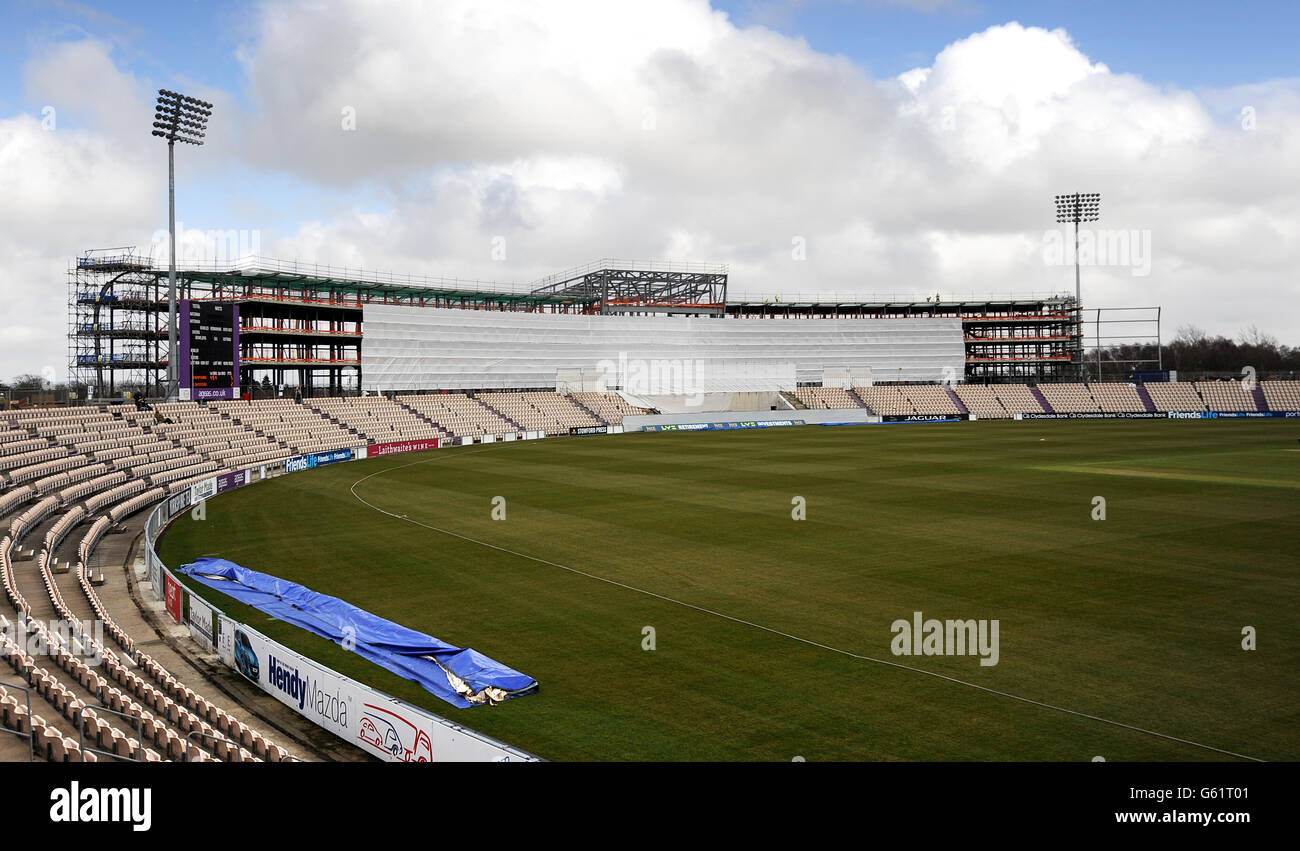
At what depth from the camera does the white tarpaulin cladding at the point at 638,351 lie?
302 ft

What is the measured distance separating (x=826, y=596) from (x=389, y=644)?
1098 cm

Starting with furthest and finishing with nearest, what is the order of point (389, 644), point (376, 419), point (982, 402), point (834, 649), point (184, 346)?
1. point (982, 402)
2. point (376, 419)
3. point (184, 346)
4. point (834, 649)
5. point (389, 644)

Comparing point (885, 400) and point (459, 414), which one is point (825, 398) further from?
point (459, 414)

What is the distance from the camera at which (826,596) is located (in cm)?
2197

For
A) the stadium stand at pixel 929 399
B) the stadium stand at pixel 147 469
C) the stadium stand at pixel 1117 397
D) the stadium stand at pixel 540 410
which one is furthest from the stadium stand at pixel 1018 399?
the stadium stand at pixel 540 410

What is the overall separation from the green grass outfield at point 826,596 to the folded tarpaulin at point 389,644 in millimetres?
348

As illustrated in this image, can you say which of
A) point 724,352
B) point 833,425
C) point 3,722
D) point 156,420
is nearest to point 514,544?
point 3,722

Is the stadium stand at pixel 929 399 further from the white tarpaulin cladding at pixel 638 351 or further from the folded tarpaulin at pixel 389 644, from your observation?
the folded tarpaulin at pixel 389 644

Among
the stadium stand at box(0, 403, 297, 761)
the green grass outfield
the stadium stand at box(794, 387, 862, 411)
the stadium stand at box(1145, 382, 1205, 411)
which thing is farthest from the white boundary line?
the stadium stand at box(1145, 382, 1205, 411)

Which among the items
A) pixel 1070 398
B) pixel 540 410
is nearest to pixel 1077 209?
pixel 1070 398

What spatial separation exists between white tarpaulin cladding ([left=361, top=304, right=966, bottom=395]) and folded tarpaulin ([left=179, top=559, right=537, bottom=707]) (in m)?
68.7

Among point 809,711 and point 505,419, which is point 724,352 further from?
point 809,711
